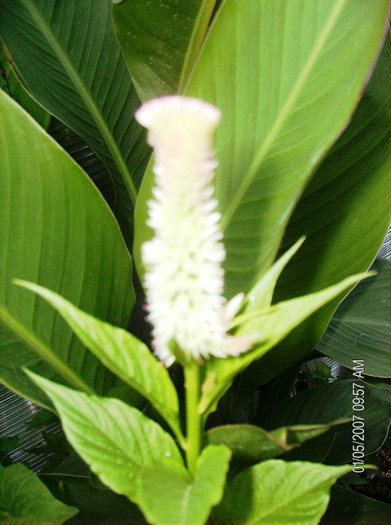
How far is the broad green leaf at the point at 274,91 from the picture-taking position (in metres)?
0.42

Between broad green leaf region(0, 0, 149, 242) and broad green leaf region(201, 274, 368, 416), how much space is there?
358 millimetres

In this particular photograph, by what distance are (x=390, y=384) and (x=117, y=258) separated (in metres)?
0.50

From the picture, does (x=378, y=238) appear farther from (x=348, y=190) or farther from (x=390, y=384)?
(x=390, y=384)

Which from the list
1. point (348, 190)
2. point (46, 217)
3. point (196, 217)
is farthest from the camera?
point (348, 190)

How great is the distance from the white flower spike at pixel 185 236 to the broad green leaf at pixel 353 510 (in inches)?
14.1

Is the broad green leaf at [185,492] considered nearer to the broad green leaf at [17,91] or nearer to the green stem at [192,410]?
the green stem at [192,410]

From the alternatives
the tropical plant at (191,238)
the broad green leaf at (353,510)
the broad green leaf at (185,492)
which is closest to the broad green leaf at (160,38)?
the tropical plant at (191,238)

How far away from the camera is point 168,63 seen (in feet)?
1.83

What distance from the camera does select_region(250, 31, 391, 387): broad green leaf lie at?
526 millimetres

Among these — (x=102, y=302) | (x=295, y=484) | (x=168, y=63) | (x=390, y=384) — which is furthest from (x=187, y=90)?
(x=390, y=384)

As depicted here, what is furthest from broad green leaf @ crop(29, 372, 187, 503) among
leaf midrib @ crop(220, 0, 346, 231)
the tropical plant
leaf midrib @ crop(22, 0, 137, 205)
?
leaf midrib @ crop(22, 0, 137, 205)

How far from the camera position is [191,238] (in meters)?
0.27

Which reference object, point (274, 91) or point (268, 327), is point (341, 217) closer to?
point (274, 91)

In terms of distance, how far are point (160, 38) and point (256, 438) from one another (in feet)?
1.38
